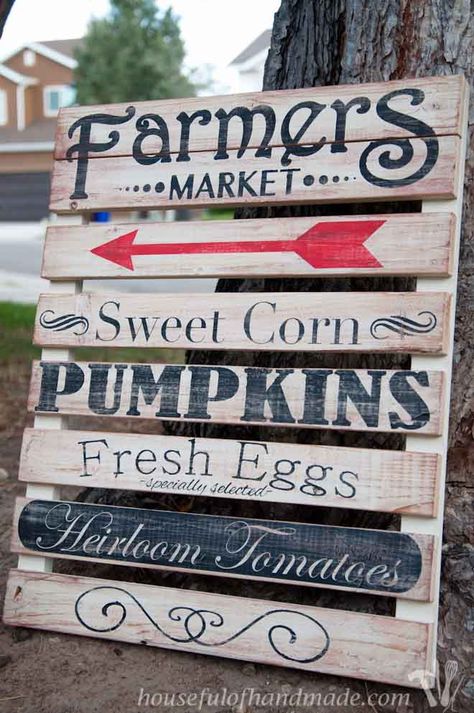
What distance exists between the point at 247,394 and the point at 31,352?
454 centimetres

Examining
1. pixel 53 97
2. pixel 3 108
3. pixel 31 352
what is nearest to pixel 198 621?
pixel 31 352

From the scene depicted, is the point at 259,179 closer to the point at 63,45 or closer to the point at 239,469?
the point at 239,469

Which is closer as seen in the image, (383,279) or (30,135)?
(383,279)

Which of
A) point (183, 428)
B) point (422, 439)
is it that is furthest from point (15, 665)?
point (422, 439)

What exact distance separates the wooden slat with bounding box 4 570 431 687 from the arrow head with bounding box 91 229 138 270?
3.60 ft

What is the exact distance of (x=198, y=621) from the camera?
105 inches

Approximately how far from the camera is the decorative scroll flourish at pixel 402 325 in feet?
8.34

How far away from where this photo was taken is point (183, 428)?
3.41 m

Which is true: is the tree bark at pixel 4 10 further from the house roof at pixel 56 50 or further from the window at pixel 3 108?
the window at pixel 3 108

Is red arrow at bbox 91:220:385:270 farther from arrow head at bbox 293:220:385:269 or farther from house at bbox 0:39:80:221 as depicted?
house at bbox 0:39:80:221

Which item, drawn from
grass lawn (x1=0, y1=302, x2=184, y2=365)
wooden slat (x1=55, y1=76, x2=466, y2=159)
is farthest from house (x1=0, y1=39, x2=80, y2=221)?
wooden slat (x1=55, y1=76, x2=466, y2=159)

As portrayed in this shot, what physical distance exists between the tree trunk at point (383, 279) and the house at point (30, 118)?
2745cm

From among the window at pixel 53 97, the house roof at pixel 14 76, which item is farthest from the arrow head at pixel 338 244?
the house roof at pixel 14 76

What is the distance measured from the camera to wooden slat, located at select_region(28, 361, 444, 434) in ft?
8.34
